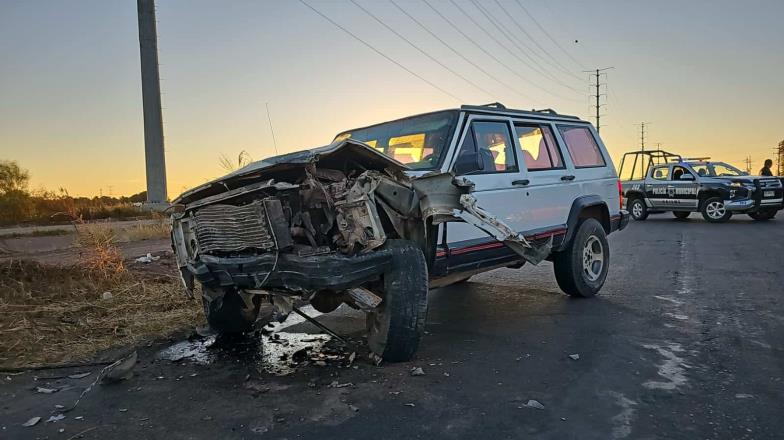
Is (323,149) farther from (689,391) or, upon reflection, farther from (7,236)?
(7,236)

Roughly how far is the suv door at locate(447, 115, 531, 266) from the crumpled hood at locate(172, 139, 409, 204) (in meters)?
0.75

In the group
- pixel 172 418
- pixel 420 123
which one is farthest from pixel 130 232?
pixel 172 418

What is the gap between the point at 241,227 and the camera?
13.3 ft

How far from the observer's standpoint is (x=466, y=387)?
→ 12.3 feet

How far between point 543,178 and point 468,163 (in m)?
1.79

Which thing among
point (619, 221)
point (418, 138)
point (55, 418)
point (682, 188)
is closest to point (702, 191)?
point (682, 188)

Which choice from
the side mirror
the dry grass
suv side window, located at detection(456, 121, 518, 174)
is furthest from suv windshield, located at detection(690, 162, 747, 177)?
the dry grass

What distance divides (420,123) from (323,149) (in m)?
1.74

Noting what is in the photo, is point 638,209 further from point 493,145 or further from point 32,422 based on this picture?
point 32,422

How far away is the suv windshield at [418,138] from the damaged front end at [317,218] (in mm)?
685

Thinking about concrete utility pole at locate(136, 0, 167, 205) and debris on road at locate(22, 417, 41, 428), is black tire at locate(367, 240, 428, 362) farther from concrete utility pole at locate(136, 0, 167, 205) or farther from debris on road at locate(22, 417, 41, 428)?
concrete utility pole at locate(136, 0, 167, 205)

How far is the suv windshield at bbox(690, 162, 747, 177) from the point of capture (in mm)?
17094

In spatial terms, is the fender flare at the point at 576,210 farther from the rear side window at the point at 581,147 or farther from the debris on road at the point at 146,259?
the debris on road at the point at 146,259

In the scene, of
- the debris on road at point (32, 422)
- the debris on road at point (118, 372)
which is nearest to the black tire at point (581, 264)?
the debris on road at point (118, 372)
